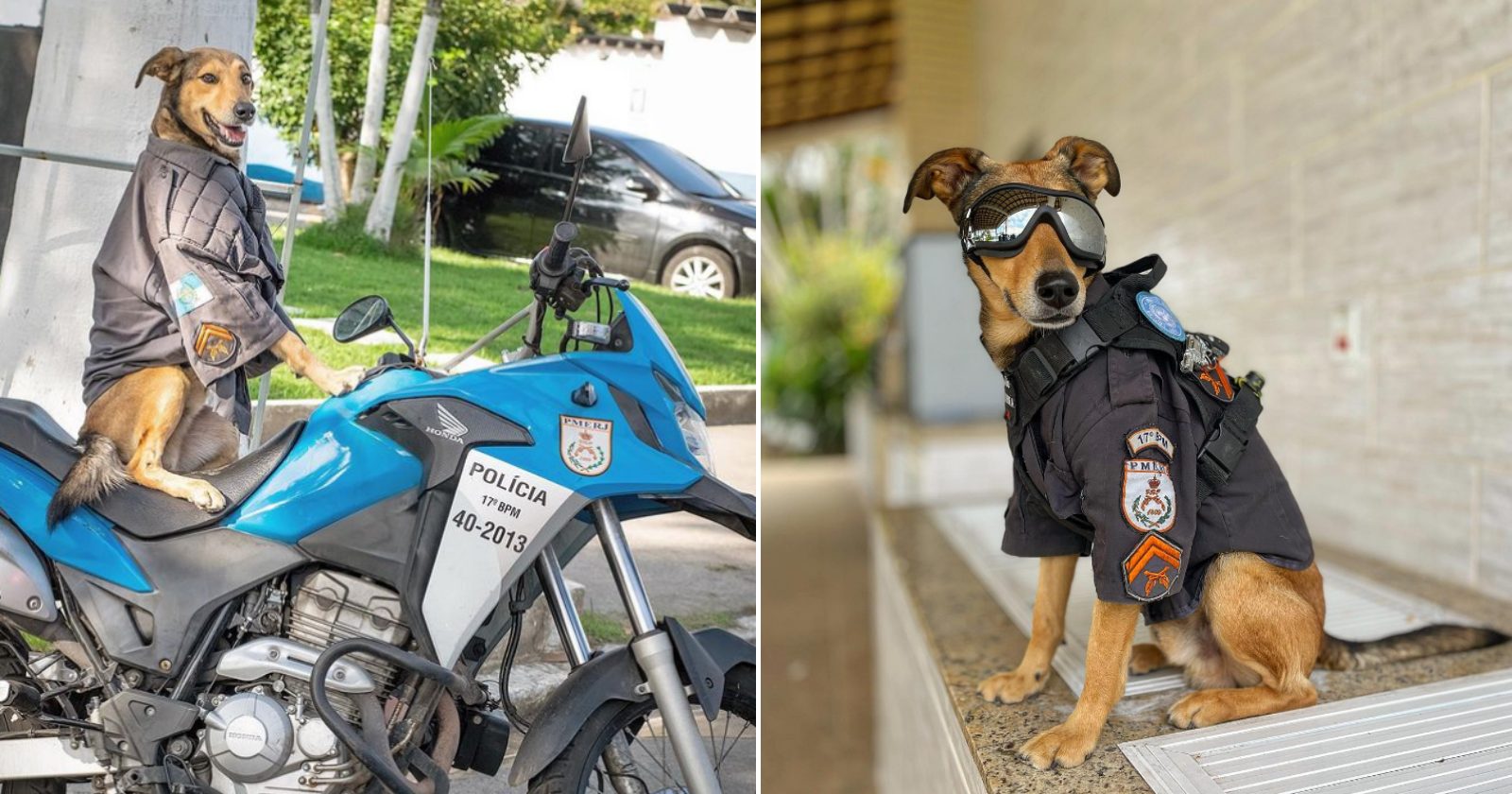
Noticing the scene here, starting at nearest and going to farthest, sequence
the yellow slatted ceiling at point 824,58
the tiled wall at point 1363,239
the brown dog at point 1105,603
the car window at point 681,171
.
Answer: the brown dog at point 1105,603
the car window at point 681,171
the tiled wall at point 1363,239
the yellow slatted ceiling at point 824,58

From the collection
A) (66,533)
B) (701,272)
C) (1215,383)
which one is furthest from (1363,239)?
(66,533)

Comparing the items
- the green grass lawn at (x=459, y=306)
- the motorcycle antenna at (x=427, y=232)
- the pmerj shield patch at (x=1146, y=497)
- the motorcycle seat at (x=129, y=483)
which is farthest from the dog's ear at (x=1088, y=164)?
the motorcycle seat at (x=129, y=483)

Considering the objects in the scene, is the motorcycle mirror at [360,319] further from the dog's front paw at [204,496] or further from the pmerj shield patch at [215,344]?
the dog's front paw at [204,496]

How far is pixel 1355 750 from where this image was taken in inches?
66.2

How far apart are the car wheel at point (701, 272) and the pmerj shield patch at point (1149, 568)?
0.97m

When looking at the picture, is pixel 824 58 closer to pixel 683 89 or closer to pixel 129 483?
pixel 683 89

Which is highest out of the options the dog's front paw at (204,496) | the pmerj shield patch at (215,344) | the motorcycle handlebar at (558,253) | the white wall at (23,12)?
the white wall at (23,12)

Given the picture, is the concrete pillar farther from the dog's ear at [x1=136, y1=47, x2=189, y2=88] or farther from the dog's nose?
the dog's nose

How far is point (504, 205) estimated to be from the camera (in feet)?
6.66

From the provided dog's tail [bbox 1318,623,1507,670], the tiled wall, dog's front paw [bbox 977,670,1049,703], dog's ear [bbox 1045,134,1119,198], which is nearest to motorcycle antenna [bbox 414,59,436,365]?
dog's ear [bbox 1045,134,1119,198]

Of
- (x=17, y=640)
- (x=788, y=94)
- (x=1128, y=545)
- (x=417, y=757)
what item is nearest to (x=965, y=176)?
(x=1128, y=545)

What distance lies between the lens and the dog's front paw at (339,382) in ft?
6.12

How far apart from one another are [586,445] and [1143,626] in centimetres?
140

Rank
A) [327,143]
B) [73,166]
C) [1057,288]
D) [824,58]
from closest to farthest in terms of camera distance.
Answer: [1057,288] → [73,166] → [327,143] → [824,58]
